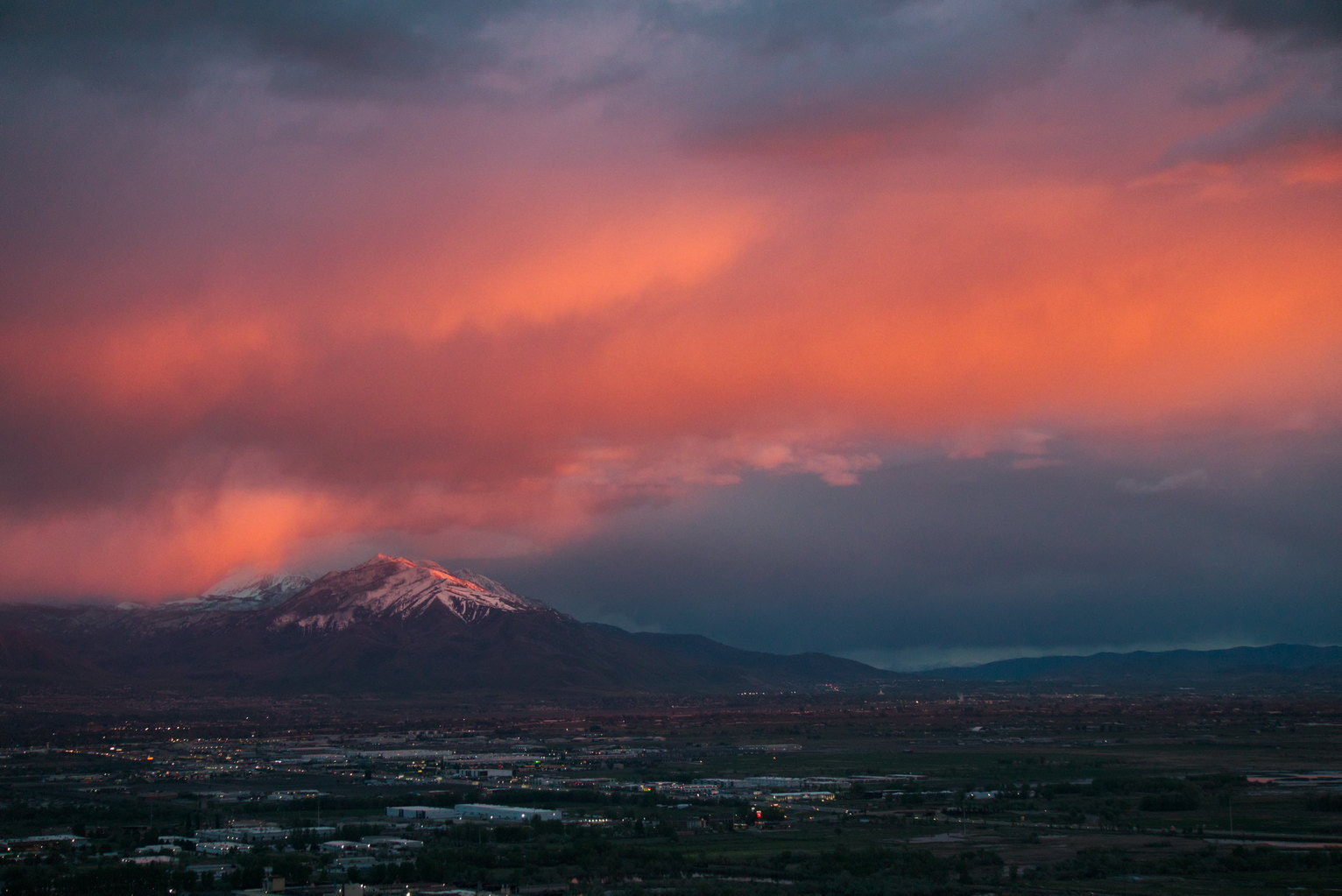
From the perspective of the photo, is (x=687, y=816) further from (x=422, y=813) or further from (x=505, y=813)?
(x=422, y=813)

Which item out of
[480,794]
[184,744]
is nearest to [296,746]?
[184,744]

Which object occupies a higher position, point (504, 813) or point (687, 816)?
point (504, 813)

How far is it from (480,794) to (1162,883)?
6241 cm

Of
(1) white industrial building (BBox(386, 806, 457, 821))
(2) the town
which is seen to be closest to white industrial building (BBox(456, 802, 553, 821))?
(2) the town

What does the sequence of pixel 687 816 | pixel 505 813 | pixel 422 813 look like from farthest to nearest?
pixel 422 813 → pixel 505 813 → pixel 687 816

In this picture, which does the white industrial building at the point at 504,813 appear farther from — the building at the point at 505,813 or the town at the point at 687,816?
the town at the point at 687,816

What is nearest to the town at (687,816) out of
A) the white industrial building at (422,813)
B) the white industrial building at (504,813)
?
the white industrial building at (422,813)

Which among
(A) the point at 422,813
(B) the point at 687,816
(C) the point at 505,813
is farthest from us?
(A) the point at 422,813

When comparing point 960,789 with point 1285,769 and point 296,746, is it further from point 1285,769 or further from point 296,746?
point 296,746

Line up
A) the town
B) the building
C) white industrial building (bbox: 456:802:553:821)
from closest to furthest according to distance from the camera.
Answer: the town → the building → white industrial building (bbox: 456:802:553:821)

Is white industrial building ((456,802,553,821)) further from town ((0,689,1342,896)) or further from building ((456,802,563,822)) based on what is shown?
town ((0,689,1342,896))

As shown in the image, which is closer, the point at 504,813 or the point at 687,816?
the point at 687,816

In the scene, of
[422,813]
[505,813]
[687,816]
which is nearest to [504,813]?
[505,813]

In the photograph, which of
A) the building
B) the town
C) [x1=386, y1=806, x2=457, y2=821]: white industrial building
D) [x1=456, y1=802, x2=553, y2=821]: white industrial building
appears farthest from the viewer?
[x1=386, y1=806, x2=457, y2=821]: white industrial building
